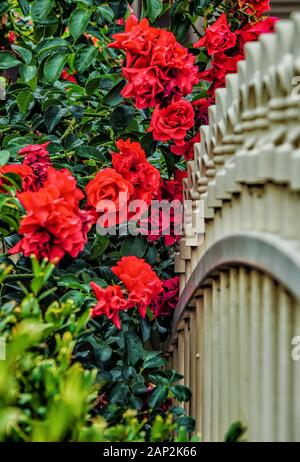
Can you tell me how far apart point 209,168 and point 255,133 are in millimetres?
408

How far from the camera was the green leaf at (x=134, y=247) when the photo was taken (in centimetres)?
221

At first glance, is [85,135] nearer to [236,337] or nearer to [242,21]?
[242,21]

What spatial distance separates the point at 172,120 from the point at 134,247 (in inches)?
13.2

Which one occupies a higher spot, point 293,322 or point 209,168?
point 209,168

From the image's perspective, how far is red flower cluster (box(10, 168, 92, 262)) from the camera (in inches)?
67.8

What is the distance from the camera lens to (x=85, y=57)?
7.79ft

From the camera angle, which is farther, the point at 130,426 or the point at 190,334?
the point at 190,334

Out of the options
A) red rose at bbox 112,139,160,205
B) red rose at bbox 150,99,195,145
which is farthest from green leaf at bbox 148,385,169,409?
red rose at bbox 150,99,195,145

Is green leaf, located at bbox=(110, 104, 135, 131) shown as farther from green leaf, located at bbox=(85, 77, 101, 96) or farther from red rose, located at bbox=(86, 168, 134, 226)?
red rose, located at bbox=(86, 168, 134, 226)

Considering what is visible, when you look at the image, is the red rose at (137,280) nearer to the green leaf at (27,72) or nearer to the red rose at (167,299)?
the red rose at (167,299)

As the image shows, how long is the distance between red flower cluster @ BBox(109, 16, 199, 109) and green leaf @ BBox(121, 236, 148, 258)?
35 centimetres

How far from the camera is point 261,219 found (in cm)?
147

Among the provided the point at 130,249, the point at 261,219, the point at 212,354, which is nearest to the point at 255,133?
the point at 261,219

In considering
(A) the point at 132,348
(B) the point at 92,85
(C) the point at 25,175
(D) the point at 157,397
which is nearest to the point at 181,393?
(D) the point at 157,397
